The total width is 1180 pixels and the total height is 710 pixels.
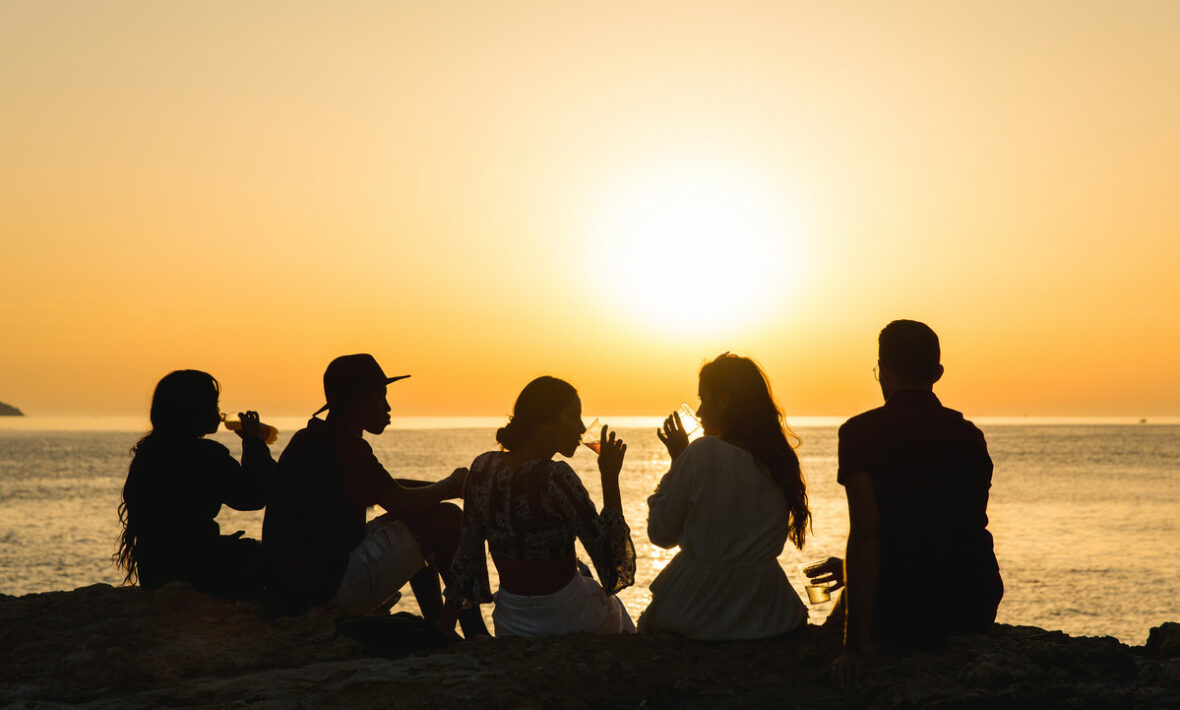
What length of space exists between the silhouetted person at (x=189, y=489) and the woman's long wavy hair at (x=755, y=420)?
108 inches

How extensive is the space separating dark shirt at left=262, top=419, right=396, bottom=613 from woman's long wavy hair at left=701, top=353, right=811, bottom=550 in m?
2.03

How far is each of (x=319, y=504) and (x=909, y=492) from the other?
130 inches

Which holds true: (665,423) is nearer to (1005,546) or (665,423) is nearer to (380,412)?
(380,412)

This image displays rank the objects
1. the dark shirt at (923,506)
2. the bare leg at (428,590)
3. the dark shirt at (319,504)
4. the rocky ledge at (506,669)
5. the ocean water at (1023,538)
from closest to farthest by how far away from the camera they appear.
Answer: the rocky ledge at (506,669), the dark shirt at (923,506), the dark shirt at (319,504), the bare leg at (428,590), the ocean water at (1023,538)

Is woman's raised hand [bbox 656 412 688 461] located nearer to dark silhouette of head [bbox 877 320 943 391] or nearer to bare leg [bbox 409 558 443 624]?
dark silhouette of head [bbox 877 320 943 391]

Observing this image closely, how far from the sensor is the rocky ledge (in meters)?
4.38

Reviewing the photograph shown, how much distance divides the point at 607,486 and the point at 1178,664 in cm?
284

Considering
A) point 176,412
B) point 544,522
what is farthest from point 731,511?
point 176,412

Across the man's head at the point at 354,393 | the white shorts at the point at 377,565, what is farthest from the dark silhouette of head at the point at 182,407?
the white shorts at the point at 377,565

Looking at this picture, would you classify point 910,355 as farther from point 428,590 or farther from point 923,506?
point 428,590

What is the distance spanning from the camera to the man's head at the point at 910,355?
4.48m

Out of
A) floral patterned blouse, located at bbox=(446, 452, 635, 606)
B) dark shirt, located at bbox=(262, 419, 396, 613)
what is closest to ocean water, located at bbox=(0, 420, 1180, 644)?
floral patterned blouse, located at bbox=(446, 452, 635, 606)

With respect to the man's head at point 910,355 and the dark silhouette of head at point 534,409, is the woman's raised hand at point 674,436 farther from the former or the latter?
the man's head at point 910,355

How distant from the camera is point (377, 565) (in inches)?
236
